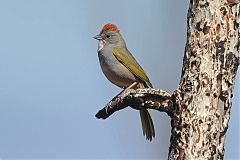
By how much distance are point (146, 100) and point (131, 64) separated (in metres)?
2.10

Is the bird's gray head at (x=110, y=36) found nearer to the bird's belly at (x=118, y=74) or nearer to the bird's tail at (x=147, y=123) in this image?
the bird's belly at (x=118, y=74)

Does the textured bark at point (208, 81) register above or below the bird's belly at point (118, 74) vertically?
below

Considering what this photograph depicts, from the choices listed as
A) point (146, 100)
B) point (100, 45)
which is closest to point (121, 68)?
point (100, 45)

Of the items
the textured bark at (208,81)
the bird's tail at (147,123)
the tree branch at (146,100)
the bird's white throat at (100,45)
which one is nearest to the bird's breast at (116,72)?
the bird's white throat at (100,45)

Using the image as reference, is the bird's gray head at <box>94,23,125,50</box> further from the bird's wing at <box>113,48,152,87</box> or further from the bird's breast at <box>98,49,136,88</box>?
the bird's breast at <box>98,49,136,88</box>

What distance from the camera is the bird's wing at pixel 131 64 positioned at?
16.3 ft

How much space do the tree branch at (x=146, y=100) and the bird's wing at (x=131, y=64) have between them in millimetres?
1769

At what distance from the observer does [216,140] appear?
9.12ft

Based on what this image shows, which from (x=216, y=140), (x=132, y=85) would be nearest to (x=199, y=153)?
(x=216, y=140)

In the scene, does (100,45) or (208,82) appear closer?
(208,82)

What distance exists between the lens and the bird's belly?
5043 mm

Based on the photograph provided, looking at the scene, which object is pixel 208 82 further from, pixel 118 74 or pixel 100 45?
pixel 100 45

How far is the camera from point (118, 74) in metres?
5.04

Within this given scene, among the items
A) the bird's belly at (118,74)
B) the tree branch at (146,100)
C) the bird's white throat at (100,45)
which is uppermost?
the bird's white throat at (100,45)
